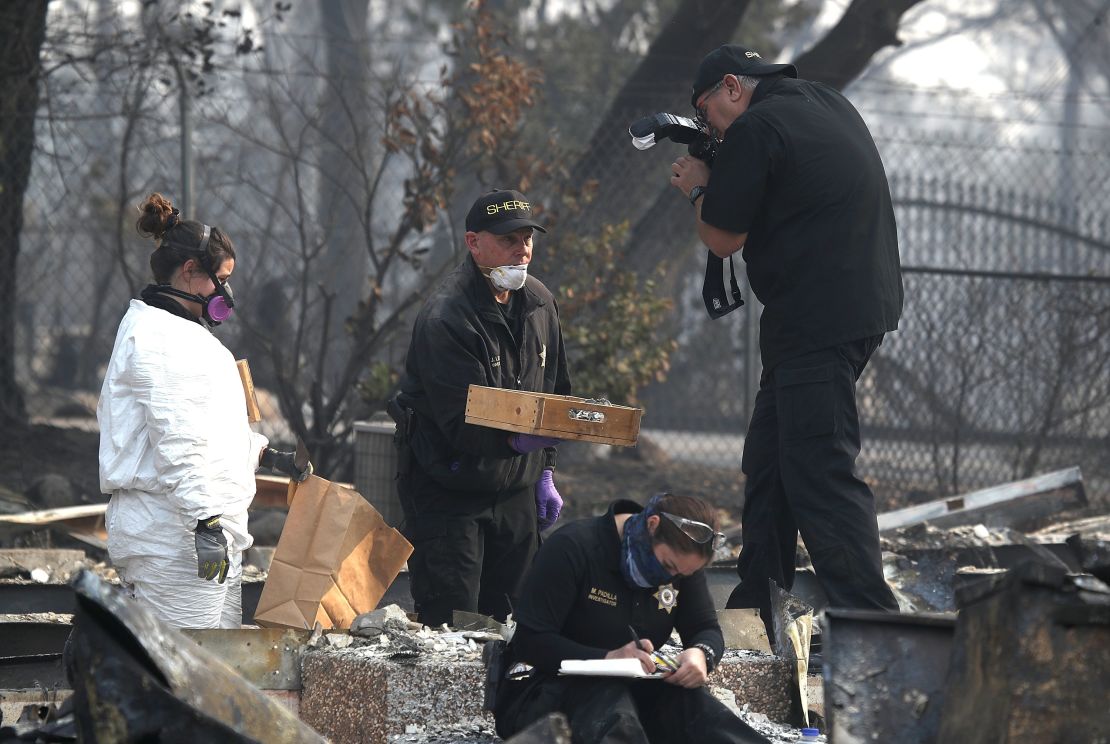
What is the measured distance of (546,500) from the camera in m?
5.48

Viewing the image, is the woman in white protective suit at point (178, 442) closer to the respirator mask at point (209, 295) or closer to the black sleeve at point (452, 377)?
the respirator mask at point (209, 295)

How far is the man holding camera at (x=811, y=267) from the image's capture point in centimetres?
461

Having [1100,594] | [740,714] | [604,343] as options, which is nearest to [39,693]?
[740,714]

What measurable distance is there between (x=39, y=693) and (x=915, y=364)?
629 centimetres

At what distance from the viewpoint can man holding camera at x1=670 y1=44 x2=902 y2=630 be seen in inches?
181

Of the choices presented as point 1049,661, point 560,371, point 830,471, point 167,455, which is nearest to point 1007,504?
point 560,371

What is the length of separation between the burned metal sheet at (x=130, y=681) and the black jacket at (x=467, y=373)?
5.64ft

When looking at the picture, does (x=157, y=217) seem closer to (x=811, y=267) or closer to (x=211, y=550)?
(x=211, y=550)

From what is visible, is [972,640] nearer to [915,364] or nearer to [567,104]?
[915,364]

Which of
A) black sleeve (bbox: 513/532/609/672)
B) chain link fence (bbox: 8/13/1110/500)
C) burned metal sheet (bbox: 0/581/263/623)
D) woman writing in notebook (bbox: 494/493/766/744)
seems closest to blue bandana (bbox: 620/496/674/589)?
woman writing in notebook (bbox: 494/493/766/744)

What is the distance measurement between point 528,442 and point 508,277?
616mm

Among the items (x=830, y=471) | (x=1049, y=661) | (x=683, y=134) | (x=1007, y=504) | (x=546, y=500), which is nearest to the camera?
(x=1049, y=661)

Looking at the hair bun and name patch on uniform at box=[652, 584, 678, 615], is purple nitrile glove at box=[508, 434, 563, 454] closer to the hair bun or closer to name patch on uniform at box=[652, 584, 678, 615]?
name patch on uniform at box=[652, 584, 678, 615]

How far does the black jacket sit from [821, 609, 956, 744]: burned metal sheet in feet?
5.31
